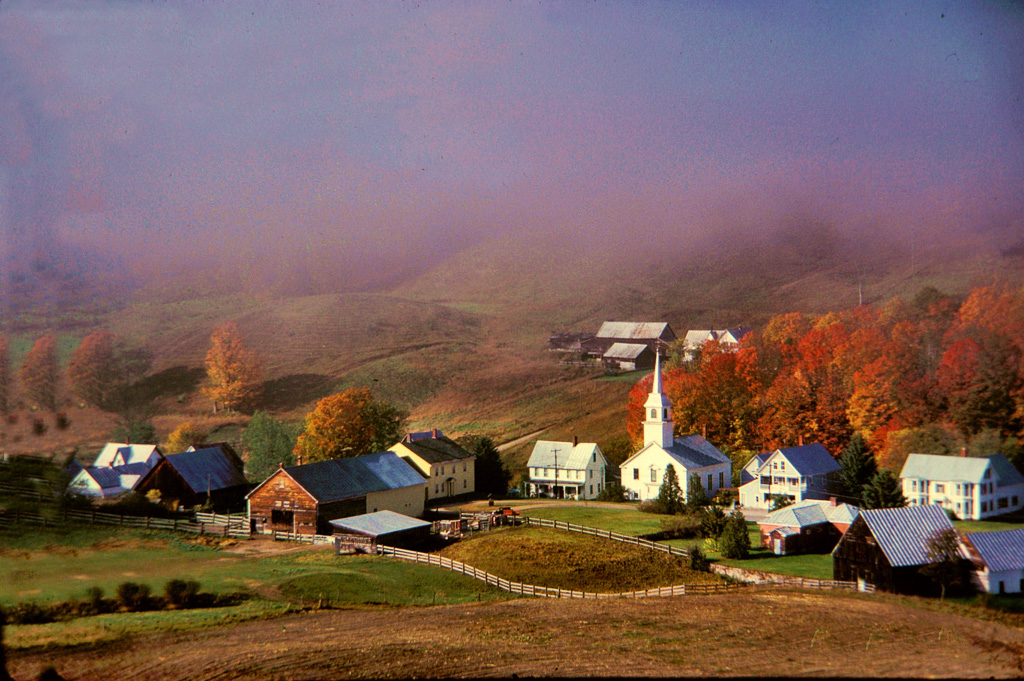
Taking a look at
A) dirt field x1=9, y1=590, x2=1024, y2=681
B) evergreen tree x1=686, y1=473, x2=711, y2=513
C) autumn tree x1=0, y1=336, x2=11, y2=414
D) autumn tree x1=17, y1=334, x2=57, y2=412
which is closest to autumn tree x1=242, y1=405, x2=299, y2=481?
autumn tree x1=17, y1=334, x2=57, y2=412

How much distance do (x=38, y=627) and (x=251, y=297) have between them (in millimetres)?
5843

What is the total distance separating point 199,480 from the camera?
44.9 feet

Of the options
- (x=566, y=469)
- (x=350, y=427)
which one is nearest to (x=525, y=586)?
(x=566, y=469)

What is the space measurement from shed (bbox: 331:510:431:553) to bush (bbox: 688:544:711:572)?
162 inches

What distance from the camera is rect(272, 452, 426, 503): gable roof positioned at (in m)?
13.0

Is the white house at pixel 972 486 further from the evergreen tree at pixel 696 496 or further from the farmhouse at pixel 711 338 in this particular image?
the farmhouse at pixel 711 338

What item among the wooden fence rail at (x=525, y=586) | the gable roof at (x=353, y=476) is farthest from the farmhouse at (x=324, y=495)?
the wooden fence rail at (x=525, y=586)

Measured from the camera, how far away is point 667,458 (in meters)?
12.7

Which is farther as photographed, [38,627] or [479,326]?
[479,326]

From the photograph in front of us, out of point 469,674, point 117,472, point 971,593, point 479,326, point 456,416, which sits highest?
point 479,326

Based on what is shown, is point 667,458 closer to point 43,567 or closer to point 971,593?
point 971,593

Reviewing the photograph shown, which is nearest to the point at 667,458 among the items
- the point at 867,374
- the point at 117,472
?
the point at 867,374

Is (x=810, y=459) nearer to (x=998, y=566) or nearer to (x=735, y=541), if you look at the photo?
(x=735, y=541)

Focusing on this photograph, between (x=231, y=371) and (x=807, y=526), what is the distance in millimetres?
9111
